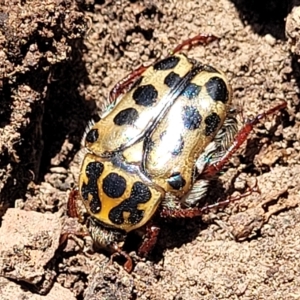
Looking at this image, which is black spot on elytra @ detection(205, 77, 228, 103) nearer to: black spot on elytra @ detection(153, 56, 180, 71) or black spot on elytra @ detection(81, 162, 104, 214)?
black spot on elytra @ detection(153, 56, 180, 71)

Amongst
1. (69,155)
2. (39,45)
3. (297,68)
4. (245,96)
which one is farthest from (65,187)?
(297,68)

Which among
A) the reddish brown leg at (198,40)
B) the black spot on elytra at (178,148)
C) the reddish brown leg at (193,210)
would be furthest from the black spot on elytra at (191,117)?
the reddish brown leg at (198,40)

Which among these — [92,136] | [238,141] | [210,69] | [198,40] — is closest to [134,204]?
[92,136]

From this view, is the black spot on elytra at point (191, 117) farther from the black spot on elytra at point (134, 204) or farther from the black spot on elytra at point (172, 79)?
the black spot on elytra at point (134, 204)

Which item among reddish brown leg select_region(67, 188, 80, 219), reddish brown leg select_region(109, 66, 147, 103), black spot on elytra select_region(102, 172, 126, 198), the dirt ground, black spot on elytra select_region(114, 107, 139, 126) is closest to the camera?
the dirt ground

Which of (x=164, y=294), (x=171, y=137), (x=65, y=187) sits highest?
(x=171, y=137)

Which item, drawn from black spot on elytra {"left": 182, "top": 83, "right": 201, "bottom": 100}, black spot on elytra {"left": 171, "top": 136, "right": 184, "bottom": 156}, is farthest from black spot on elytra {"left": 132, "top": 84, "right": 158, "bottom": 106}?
black spot on elytra {"left": 171, "top": 136, "right": 184, "bottom": 156}

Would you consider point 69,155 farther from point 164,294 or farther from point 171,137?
point 164,294

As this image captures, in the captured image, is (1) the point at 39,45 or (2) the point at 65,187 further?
(2) the point at 65,187
